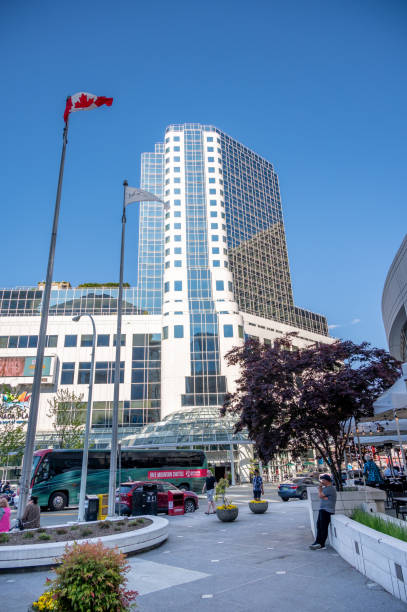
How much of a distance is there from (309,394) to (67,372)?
174 ft

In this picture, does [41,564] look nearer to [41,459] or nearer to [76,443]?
[41,459]

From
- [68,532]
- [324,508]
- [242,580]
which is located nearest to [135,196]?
[68,532]

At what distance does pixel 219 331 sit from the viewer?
60.2m

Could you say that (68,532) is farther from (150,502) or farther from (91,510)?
(150,502)

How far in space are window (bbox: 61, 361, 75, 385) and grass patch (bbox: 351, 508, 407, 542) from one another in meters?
55.1

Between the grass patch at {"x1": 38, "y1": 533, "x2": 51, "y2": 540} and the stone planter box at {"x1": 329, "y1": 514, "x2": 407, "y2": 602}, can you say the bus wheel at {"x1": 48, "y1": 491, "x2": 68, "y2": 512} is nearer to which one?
the grass patch at {"x1": 38, "y1": 533, "x2": 51, "y2": 540}

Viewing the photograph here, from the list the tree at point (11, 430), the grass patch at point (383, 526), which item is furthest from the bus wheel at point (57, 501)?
the grass patch at point (383, 526)

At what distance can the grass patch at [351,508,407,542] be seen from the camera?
6.70m

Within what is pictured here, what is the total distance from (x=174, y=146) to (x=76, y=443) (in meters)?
54.1

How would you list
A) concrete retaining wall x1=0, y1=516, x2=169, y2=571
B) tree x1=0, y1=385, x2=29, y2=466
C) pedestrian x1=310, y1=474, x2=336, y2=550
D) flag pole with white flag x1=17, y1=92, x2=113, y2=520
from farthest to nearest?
tree x1=0, y1=385, x2=29, y2=466 < flag pole with white flag x1=17, y1=92, x2=113, y2=520 < pedestrian x1=310, y1=474, x2=336, y2=550 < concrete retaining wall x1=0, y1=516, x2=169, y2=571

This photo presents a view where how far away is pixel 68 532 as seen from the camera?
1143 centimetres

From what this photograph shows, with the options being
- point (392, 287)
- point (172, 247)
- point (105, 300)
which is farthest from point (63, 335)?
point (392, 287)

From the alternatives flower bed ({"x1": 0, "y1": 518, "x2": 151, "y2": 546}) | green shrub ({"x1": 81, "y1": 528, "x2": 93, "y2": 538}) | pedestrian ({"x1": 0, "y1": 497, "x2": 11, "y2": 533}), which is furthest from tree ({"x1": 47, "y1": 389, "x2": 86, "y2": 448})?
green shrub ({"x1": 81, "y1": 528, "x2": 93, "y2": 538})

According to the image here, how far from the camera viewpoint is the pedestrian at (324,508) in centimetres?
953
